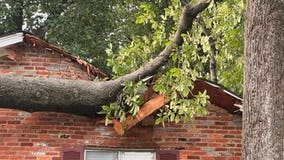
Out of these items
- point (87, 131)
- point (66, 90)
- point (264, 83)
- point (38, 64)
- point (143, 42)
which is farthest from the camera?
point (38, 64)

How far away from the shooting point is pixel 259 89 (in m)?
5.04

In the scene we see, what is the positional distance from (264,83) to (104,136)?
4.20m

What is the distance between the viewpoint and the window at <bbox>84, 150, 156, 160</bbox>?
8.65 meters

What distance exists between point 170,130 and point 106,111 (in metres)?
2.03

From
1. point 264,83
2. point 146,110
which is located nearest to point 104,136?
point 146,110

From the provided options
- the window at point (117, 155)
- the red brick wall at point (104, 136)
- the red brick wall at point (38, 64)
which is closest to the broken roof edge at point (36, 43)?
the red brick wall at point (38, 64)

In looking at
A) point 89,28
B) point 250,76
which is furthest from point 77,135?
point 89,28

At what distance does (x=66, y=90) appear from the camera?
7.32 meters

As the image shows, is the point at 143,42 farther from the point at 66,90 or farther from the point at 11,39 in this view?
the point at 11,39

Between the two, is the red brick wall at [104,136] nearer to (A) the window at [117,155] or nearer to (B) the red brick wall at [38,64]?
(A) the window at [117,155]

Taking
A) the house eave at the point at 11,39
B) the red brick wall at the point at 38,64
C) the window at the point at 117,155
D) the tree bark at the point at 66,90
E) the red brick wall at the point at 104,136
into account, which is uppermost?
the house eave at the point at 11,39

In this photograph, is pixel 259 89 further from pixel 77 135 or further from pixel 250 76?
pixel 77 135

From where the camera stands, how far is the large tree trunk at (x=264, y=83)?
4879 millimetres

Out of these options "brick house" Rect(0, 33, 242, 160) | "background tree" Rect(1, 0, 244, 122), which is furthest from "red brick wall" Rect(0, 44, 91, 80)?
"background tree" Rect(1, 0, 244, 122)
